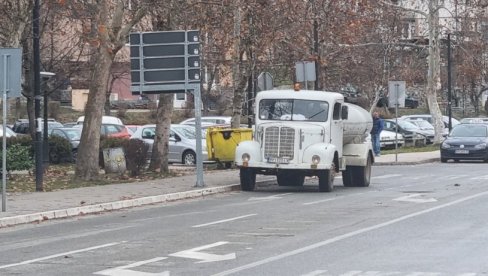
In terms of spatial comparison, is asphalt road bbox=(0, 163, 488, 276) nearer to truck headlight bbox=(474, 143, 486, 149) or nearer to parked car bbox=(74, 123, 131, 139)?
truck headlight bbox=(474, 143, 486, 149)

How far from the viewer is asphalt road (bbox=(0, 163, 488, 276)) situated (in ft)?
39.9

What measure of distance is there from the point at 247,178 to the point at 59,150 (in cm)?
1114

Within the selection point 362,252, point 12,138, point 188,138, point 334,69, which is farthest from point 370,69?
point 362,252

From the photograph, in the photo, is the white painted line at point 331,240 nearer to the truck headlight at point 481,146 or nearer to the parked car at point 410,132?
the truck headlight at point 481,146

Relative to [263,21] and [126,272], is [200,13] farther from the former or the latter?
[126,272]

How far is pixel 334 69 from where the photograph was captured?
52.6 meters

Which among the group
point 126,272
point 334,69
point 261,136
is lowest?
point 126,272

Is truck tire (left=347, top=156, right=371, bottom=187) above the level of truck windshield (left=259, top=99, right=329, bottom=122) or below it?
below

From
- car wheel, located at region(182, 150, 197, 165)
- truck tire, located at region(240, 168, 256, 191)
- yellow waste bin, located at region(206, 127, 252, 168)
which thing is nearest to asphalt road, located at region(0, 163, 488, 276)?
truck tire, located at region(240, 168, 256, 191)

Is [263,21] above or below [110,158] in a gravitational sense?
above

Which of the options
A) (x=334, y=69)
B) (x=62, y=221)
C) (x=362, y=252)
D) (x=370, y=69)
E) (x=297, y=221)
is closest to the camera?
(x=362, y=252)

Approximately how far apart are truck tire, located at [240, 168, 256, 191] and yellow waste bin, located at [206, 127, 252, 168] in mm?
6682

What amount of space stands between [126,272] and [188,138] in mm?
26396

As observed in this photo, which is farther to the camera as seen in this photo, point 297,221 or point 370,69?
point 370,69
